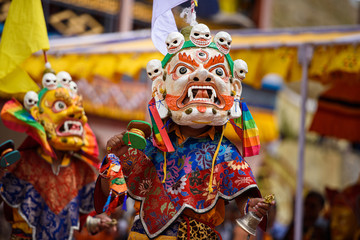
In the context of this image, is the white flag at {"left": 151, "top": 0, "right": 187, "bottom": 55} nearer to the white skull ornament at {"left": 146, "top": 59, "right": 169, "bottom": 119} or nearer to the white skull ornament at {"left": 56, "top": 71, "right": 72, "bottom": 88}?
the white skull ornament at {"left": 146, "top": 59, "right": 169, "bottom": 119}

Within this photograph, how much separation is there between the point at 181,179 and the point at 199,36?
0.76m

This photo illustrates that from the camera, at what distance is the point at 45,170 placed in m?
3.77

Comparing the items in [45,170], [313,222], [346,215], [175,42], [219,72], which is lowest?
[313,222]

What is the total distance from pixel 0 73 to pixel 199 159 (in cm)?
150

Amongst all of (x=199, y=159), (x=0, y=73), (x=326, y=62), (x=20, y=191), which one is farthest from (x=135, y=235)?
(x=326, y=62)

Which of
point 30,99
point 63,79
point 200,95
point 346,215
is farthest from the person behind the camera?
point 346,215

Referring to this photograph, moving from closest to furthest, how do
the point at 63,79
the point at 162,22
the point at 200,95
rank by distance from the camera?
1. the point at 200,95
2. the point at 162,22
3. the point at 63,79

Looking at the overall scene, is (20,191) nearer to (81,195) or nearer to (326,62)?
(81,195)

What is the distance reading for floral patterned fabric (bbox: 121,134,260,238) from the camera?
291cm

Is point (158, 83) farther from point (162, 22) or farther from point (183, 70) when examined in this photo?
point (162, 22)

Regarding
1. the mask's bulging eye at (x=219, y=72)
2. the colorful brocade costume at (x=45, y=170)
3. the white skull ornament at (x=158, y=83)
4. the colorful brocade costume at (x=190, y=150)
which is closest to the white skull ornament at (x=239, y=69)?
the colorful brocade costume at (x=190, y=150)

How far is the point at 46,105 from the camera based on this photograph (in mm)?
3725

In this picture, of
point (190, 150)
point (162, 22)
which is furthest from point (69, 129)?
point (190, 150)

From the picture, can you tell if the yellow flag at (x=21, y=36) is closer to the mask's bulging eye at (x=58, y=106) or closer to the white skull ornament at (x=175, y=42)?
the mask's bulging eye at (x=58, y=106)
